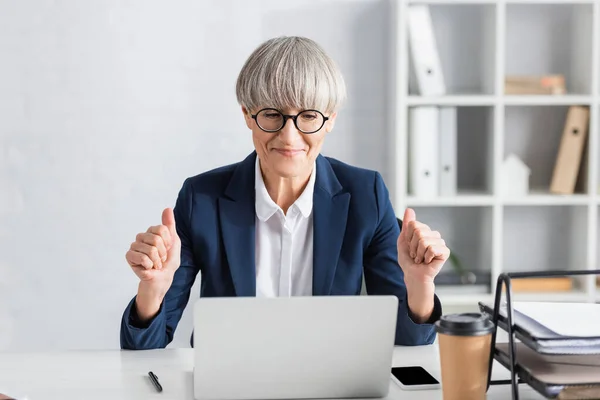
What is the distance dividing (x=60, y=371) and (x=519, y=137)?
7.27 ft

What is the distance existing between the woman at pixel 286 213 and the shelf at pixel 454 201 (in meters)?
1.02

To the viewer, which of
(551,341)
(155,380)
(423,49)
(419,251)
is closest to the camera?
(551,341)

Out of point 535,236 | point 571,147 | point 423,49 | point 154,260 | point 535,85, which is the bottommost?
point 535,236

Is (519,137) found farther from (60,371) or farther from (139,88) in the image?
(60,371)

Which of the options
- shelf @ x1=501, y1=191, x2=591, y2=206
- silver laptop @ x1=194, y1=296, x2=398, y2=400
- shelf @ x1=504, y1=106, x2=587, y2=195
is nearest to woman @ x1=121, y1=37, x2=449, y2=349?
silver laptop @ x1=194, y1=296, x2=398, y2=400

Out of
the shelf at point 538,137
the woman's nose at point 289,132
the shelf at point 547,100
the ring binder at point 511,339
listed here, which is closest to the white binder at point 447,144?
the shelf at point 547,100

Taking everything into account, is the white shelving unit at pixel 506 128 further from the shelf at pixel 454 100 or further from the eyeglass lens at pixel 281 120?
the eyeglass lens at pixel 281 120

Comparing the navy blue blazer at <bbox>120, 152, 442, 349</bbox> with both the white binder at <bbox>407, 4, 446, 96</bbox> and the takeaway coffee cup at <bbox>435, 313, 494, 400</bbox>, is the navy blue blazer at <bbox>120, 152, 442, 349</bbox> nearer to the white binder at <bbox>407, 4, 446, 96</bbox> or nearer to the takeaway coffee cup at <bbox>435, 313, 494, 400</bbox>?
the takeaway coffee cup at <bbox>435, 313, 494, 400</bbox>

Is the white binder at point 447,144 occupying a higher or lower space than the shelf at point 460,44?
lower

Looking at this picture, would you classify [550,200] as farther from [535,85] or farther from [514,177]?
[535,85]

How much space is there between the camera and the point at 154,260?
4.85ft

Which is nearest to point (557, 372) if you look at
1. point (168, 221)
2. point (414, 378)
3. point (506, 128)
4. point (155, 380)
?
point (414, 378)

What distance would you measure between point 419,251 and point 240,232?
1.50 ft

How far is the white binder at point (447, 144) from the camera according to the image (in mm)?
2834
